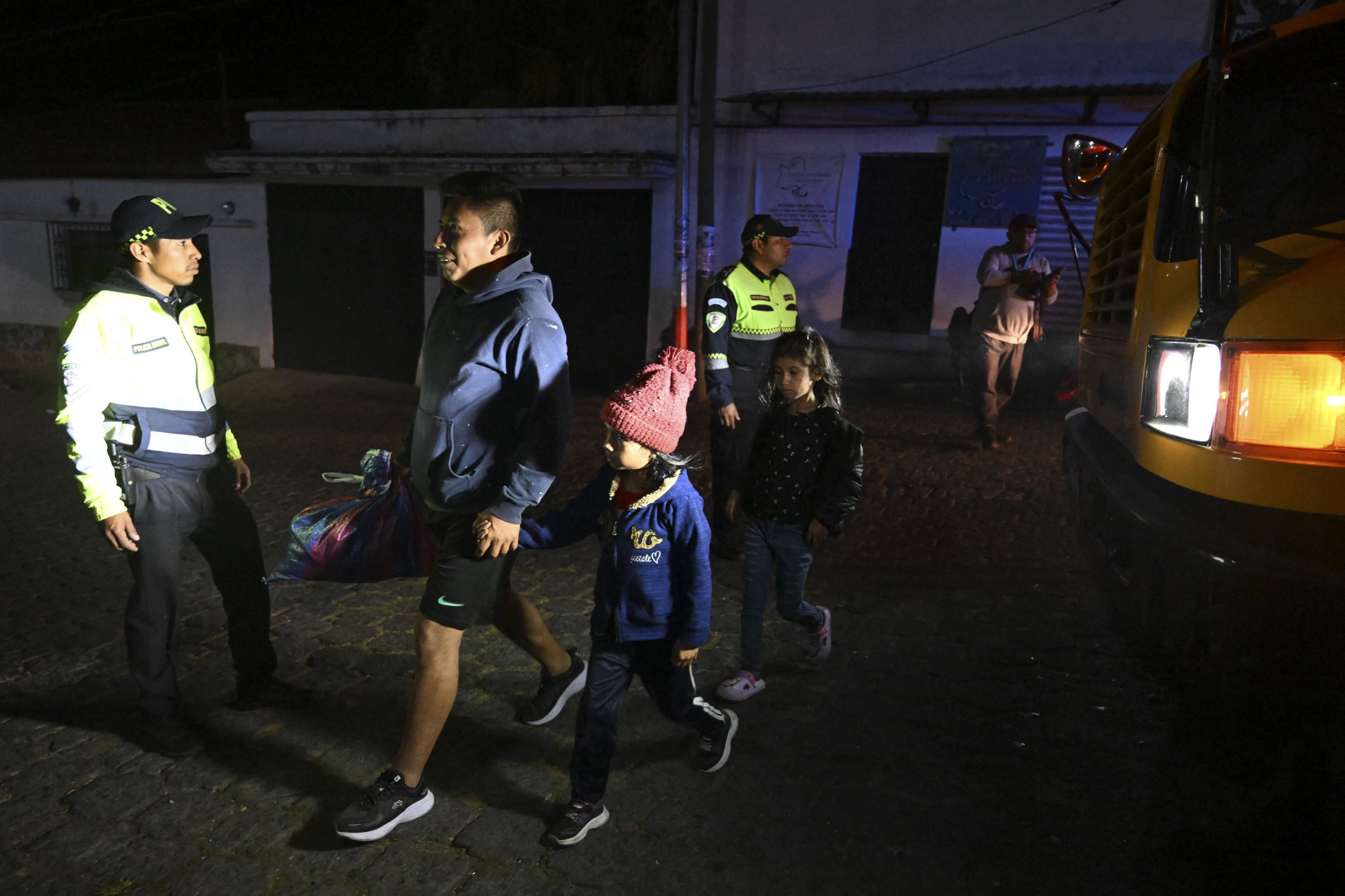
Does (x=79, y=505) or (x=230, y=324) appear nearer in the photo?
(x=79, y=505)

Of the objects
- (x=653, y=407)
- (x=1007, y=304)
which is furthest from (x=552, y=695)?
(x=1007, y=304)

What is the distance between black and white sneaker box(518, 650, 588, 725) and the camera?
3.34 metres

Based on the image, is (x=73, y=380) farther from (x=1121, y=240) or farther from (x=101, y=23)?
(x=101, y=23)

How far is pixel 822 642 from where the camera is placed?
383cm

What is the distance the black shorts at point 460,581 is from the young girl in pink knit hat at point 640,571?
0.34 meters

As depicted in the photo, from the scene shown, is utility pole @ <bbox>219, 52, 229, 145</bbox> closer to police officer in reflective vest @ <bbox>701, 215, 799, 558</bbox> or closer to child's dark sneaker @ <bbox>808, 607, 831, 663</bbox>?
police officer in reflective vest @ <bbox>701, 215, 799, 558</bbox>

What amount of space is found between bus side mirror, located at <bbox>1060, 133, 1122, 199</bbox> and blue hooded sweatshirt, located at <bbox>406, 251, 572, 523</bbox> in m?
3.64

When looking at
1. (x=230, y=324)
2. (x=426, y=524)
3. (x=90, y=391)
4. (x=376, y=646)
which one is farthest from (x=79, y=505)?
(x=230, y=324)

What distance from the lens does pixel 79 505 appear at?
612 cm

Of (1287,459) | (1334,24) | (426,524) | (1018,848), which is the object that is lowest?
(1018,848)

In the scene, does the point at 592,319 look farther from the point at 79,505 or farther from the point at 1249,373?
the point at 1249,373

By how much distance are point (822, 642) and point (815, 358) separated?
1230 mm

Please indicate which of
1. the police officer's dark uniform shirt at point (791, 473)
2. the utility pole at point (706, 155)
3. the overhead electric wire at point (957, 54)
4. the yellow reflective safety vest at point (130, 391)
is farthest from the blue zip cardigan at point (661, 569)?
the overhead electric wire at point (957, 54)

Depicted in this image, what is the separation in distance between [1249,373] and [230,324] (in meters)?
14.9
